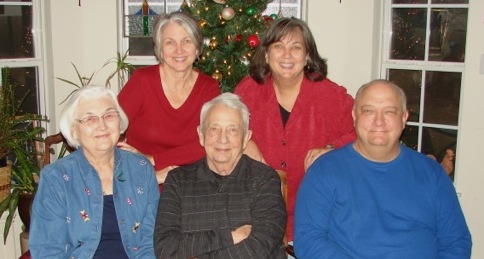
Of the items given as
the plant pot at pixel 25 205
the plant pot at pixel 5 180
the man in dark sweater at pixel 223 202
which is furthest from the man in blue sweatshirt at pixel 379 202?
the plant pot at pixel 5 180

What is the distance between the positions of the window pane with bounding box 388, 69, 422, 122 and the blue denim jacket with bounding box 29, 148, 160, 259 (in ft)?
7.97

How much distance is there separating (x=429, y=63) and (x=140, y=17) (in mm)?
2306

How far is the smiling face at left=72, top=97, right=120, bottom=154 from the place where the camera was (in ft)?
7.04

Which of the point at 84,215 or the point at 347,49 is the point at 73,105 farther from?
the point at 347,49

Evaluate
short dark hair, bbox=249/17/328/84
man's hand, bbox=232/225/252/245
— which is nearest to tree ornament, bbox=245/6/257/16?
short dark hair, bbox=249/17/328/84

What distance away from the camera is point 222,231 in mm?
2076

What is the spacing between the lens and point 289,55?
2.53m

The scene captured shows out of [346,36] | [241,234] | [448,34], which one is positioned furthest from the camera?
[346,36]

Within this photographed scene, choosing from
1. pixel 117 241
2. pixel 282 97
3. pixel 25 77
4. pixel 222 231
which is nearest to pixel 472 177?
pixel 282 97

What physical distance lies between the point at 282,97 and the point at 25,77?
2.43 meters

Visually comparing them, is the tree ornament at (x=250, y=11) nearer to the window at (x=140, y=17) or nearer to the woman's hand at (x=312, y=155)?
the window at (x=140, y=17)

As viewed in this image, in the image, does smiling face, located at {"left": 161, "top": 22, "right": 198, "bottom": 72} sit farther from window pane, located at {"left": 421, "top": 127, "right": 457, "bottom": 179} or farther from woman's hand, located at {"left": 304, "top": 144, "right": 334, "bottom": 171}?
window pane, located at {"left": 421, "top": 127, "right": 457, "bottom": 179}

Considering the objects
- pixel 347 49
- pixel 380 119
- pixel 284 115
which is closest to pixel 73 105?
pixel 284 115

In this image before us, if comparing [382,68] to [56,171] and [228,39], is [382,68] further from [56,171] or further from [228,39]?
[56,171]
